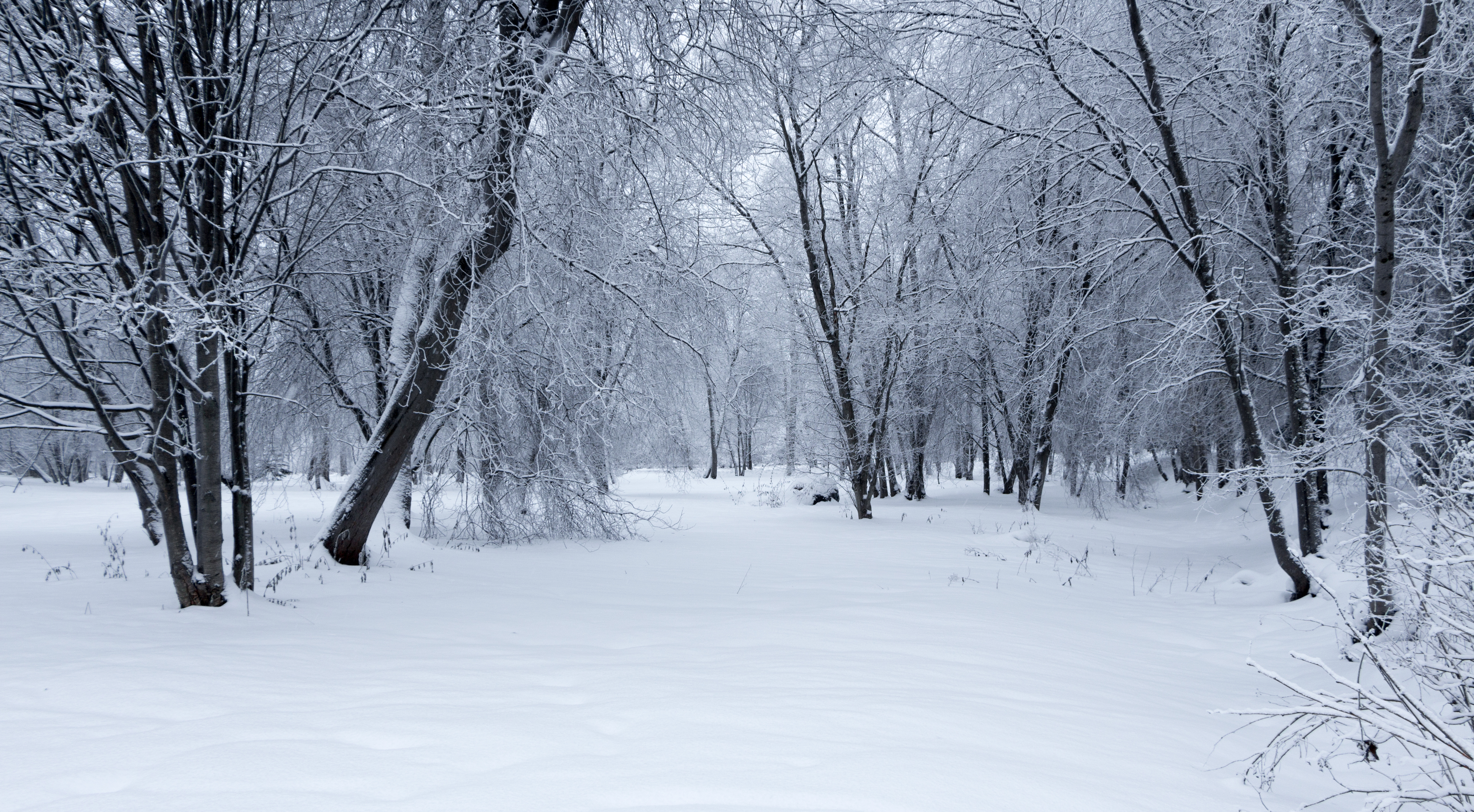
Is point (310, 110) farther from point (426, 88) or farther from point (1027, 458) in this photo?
point (1027, 458)

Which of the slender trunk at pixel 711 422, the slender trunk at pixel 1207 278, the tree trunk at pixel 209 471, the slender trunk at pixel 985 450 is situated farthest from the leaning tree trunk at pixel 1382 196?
the slender trunk at pixel 985 450

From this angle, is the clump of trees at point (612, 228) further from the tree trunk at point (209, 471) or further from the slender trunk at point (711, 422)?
the slender trunk at point (711, 422)

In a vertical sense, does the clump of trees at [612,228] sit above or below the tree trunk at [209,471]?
above

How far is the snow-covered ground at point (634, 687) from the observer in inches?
83.4

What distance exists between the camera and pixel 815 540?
10094 millimetres

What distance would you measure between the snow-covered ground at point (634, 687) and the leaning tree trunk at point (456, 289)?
1.92 ft

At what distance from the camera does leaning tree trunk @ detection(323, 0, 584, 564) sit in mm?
5609

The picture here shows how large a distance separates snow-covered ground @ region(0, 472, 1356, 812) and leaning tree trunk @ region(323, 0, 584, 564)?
586 mm

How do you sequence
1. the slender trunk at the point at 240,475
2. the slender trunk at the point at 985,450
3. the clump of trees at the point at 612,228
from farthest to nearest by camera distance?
the slender trunk at the point at 985,450
the slender trunk at the point at 240,475
the clump of trees at the point at 612,228

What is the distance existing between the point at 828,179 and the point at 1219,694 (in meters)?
11.8

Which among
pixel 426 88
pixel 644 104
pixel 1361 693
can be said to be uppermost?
pixel 644 104

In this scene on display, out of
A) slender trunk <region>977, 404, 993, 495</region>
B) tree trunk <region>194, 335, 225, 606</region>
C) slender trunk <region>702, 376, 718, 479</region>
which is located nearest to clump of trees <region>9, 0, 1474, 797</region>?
tree trunk <region>194, 335, 225, 606</region>

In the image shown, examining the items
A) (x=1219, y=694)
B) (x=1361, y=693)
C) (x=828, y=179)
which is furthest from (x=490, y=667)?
(x=828, y=179)

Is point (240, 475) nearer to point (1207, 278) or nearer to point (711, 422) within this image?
point (1207, 278)
